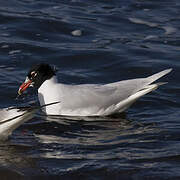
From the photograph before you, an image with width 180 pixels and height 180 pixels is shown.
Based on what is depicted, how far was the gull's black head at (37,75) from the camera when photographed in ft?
32.3

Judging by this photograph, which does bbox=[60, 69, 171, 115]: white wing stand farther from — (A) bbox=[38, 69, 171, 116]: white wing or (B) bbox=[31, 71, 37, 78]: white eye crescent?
(B) bbox=[31, 71, 37, 78]: white eye crescent

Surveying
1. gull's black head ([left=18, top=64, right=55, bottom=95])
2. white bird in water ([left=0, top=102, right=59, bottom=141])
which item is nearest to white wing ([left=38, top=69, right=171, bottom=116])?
gull's black head ([left=18, top=64, right=55, bottom=95])

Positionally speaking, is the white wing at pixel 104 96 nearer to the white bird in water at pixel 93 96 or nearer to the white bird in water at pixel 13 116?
the white bird in water at pixel 93 96

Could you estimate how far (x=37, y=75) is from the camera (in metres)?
9.90

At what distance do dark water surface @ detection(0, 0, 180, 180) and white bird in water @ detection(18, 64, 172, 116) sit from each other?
19 cm

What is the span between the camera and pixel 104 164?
709 cm

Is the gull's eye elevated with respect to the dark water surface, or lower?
elevated

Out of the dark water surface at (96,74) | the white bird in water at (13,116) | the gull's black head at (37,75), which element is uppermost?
the white bird in water at (13,116)

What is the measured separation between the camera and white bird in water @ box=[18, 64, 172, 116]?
30.5 ft

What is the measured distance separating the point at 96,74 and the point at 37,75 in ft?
5.58

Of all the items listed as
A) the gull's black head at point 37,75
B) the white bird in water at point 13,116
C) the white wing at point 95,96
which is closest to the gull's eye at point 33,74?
the gull's black head at point 37,75

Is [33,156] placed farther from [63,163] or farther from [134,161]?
[134,161]

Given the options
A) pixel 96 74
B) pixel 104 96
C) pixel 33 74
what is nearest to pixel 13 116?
pixel 104 96

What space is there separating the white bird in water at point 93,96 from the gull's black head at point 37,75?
0.02m
